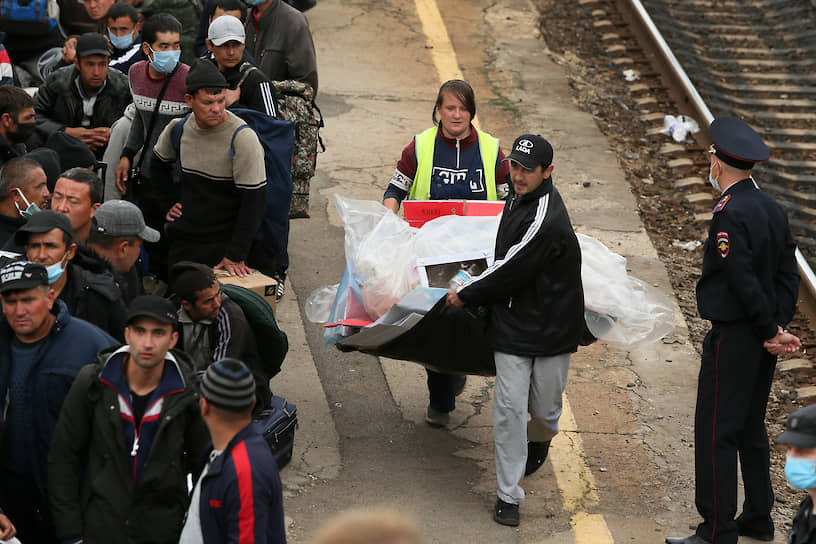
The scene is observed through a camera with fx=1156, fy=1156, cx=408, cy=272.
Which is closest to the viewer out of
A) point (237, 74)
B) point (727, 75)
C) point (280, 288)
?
point (237, 74)

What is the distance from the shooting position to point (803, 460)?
165 inches

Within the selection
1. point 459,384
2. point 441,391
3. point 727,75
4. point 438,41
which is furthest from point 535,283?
point 438,41

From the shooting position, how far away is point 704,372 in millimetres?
5973

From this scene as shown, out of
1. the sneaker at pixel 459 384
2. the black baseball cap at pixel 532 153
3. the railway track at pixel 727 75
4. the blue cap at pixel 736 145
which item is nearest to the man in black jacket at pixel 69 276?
the black baseball cap at pixel 532 153

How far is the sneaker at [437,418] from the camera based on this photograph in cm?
711

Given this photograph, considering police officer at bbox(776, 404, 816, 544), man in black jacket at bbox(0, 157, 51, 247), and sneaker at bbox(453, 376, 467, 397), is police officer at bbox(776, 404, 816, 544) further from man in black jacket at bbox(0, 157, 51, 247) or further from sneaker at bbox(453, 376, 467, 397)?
man in black jacket at bbox(0, 157, 51, 247)

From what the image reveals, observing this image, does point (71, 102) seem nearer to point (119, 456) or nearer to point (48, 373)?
point (48, 373)

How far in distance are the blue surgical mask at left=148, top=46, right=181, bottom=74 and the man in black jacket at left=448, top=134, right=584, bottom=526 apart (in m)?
2.62

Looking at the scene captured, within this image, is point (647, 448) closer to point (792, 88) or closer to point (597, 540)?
point (597, 540)

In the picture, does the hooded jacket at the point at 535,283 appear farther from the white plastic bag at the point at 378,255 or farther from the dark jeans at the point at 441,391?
the dark jeans at the point at 441,391

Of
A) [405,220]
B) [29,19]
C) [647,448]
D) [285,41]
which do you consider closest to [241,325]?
[405,220]

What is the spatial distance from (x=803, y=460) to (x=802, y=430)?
108mm

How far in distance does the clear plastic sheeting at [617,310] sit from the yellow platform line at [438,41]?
6.17m

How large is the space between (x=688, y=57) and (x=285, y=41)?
18.0ft
